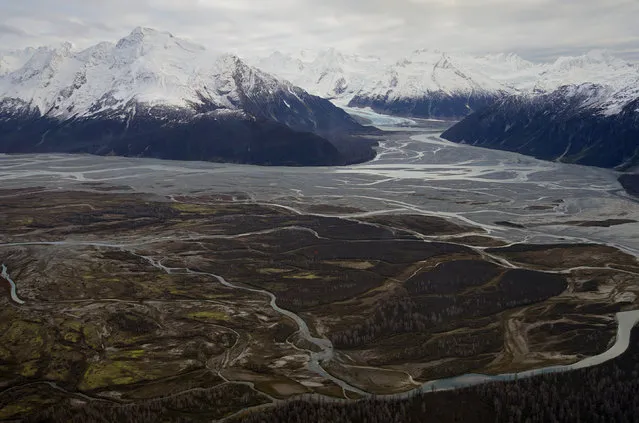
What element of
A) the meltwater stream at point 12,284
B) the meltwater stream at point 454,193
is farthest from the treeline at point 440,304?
the meltwater stream at point 12,284

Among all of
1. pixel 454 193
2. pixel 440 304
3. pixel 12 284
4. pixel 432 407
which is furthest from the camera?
pixel 454 193

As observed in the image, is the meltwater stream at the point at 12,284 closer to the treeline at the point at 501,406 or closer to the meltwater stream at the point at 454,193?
the meltwater stream at the point at 454,193

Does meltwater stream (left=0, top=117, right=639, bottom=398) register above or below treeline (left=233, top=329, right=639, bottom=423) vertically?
above

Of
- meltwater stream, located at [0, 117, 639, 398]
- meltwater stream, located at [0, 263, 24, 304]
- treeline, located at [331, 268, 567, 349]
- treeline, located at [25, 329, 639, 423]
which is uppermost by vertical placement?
meltwater stream, located at [0, 117, 639, 398]

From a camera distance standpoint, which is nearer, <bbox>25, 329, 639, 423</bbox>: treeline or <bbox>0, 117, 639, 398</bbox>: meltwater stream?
<bbox>25, 329, 639, 423</bbox>: treeline

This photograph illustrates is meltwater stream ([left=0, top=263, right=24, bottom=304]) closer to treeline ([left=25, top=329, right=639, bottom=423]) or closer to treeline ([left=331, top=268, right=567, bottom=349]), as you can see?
treeline ([left=25, top=329, right=639, bottom=423])

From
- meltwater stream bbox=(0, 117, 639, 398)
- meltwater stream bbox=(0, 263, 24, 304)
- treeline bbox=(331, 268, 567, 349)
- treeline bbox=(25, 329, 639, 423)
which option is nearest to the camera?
treeline bbox=(25, 329, 639, 423)

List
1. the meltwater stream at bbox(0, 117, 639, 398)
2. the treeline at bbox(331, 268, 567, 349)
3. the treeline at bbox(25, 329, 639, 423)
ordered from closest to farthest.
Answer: the treeline at bbox(25, 329, 639, 423)
the treeline at bbox(331, 268, 567, 349)
the meltwater stream at bbox(0, 117, 639, 398)

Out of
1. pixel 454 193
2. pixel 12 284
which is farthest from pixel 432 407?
pixel 454 193

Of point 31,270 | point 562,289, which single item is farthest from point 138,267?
point 562,289

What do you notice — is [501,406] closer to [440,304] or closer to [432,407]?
[432,407]

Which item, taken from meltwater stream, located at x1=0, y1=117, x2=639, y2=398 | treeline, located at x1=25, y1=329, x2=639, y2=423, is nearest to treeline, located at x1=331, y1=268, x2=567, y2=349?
meltwater stream, located at x1=0, y1=117, x2=639, y2=398
